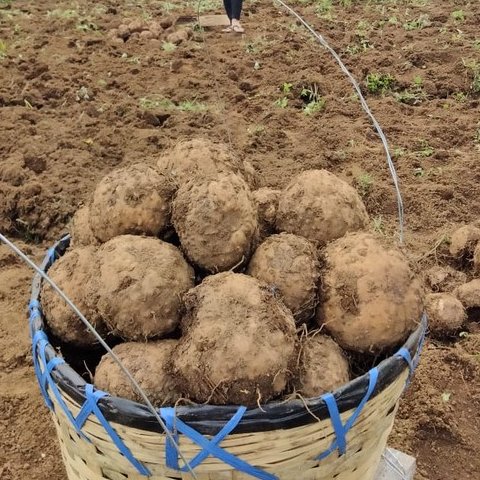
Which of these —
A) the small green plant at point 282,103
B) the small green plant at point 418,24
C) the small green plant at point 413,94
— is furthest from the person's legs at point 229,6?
the small green plant at point 413,94

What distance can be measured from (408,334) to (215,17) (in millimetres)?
6988

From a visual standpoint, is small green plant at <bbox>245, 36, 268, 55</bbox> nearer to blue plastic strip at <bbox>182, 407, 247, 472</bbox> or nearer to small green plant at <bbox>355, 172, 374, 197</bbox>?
small green plant at <bbox>355, 172, 374, 197</bbox>

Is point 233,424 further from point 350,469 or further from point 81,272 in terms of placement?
point 81,272

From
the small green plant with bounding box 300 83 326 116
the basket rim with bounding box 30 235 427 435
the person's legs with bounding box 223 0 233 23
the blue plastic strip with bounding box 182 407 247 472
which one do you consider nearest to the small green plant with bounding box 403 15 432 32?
the person's legs with bounding box 223 0 233 23

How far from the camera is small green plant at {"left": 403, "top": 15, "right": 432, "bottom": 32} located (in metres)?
7.31

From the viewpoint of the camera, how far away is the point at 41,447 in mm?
2684

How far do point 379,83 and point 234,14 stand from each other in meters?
2.33

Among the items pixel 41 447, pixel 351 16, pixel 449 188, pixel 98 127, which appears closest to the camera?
pixel 41 447

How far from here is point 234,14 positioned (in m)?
7.37

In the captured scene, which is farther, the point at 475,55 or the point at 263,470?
the point at 475,55

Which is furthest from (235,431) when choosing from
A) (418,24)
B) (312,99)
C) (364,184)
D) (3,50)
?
(418,24)

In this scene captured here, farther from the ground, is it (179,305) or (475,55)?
(179,305)

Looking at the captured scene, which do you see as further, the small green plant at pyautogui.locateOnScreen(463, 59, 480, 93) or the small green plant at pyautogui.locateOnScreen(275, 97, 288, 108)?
the small green plant at pyautogui.locateOnScreen(463, 59, 480, 93)

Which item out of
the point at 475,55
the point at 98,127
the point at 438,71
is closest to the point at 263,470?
the point at 98,127
